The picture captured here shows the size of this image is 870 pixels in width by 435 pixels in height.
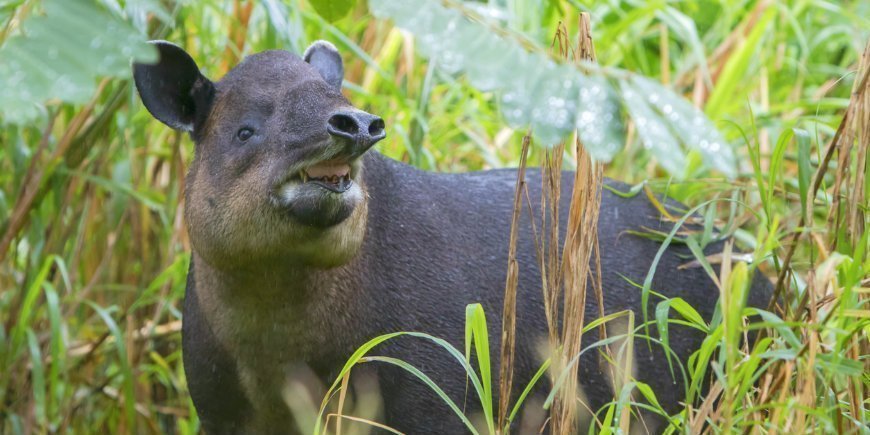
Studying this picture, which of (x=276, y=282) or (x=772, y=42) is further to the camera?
(x=772, y=42)

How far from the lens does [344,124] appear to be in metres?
2.81

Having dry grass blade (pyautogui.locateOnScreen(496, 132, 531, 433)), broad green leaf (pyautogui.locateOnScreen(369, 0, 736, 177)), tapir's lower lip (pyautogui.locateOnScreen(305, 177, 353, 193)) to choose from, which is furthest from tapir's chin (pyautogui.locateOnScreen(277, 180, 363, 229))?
broad green leaf (pyautogui.locateOnScreen(369, 0, 736, 177))

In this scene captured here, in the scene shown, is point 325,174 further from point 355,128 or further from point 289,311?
point 289,311

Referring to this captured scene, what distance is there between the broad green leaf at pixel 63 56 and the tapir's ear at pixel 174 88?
1783 millimetres

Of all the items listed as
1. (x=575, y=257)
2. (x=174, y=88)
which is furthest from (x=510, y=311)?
(x=174, y=88)

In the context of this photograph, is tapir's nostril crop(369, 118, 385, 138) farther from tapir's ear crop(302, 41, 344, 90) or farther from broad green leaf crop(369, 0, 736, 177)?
broad green leaf crop(369, 0, 736, 177)

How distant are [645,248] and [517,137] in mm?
1592

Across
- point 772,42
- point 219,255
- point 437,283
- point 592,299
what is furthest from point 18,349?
point 772,42

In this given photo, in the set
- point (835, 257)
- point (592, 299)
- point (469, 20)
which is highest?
point (469, 20)

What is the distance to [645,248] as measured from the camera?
3938 millimetres

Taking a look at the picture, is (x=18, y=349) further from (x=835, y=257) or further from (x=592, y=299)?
(x=835, y=257)

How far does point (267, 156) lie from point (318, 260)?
312 millimetres

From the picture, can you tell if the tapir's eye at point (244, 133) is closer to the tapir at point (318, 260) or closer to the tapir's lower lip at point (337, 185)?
the tapir at point (318, 260)

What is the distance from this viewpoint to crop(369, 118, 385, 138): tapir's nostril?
2805mm
